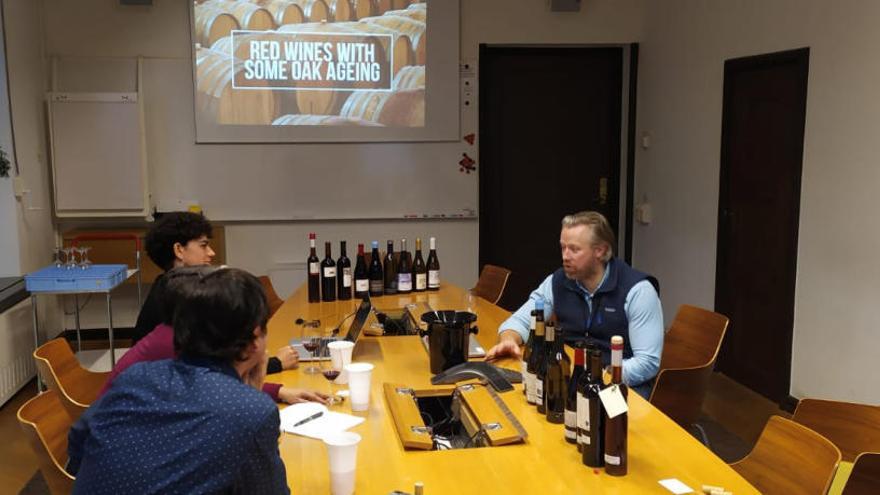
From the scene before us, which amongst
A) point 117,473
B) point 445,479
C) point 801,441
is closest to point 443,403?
point 445,479

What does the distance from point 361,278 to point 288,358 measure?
1.31 meters

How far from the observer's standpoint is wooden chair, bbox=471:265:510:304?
13.1 feet

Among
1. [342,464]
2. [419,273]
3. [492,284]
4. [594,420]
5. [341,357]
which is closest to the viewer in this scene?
[342,464]

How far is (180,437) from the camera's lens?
1225 mm

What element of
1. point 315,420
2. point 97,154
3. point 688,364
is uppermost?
point 97,154

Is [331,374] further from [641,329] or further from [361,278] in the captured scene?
[361,278]

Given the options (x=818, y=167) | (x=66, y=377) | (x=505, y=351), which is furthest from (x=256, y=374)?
(x=818, y=167)

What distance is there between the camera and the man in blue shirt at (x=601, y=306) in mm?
2480

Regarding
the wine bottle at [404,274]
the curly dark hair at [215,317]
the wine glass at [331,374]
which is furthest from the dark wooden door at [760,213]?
the curly dark hair at [215,317]

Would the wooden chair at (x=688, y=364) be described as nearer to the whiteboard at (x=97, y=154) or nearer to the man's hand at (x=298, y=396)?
the man's hand at (x=298, y=396)

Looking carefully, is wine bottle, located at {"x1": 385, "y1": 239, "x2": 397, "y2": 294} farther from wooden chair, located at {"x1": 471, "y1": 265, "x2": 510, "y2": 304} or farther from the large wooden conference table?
the large wooden conference table

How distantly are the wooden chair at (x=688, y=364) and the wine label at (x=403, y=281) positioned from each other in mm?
1344

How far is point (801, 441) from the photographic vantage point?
1.68m

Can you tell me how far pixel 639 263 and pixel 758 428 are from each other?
2.31 metres
